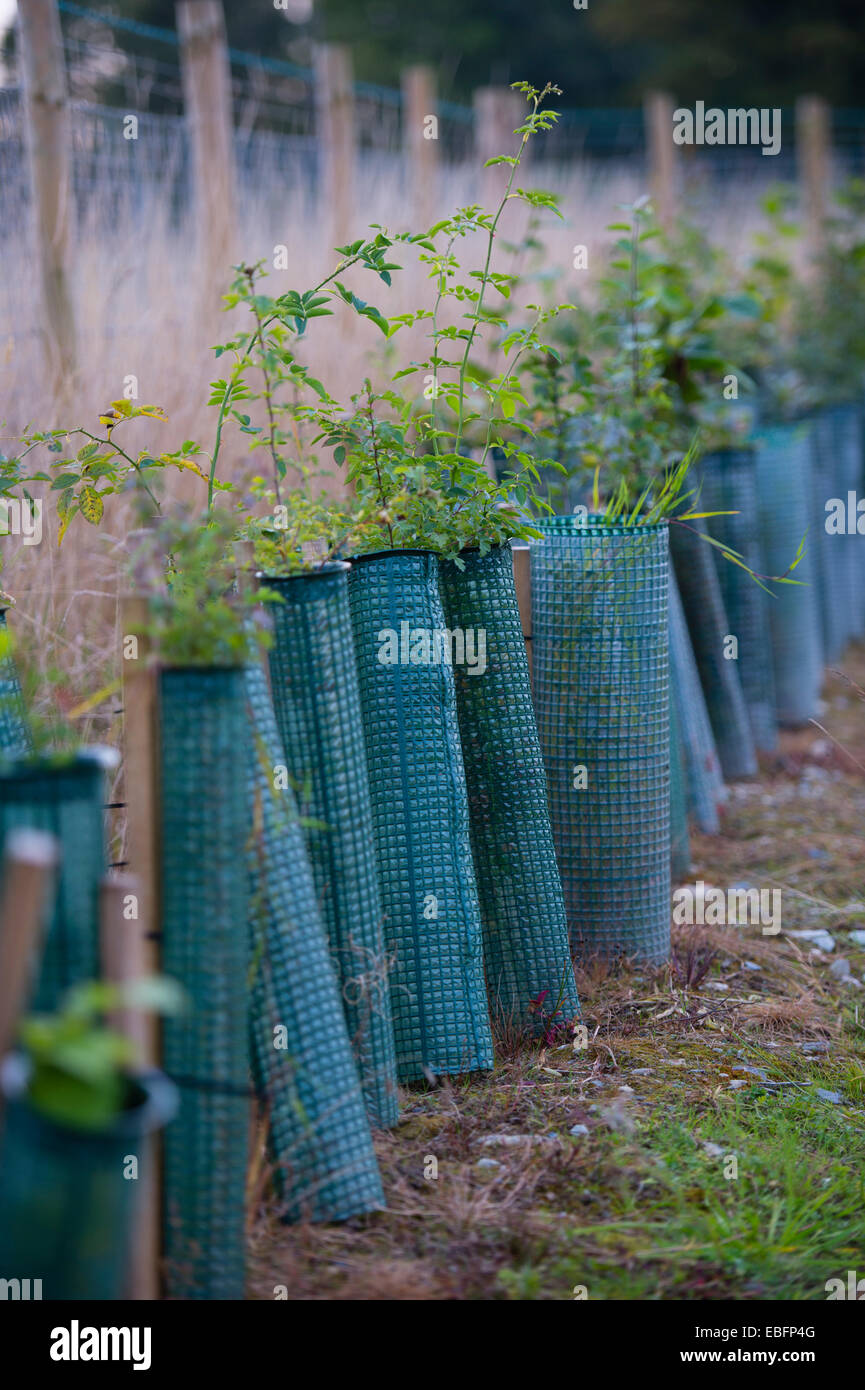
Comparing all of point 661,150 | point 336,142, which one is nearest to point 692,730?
point 336,142

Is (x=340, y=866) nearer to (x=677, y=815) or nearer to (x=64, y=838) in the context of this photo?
(x=64, y=838)

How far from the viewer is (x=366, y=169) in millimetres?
7906

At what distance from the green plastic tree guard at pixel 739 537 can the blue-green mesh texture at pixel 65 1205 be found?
12.2 ft

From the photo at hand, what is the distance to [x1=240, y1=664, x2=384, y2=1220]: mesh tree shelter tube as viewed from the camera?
204 centimetres

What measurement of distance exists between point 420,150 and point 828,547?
10.4 feet

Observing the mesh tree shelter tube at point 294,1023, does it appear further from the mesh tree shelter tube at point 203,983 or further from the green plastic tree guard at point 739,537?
the green plastic tree guard at point 739,537

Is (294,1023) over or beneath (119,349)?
beneath

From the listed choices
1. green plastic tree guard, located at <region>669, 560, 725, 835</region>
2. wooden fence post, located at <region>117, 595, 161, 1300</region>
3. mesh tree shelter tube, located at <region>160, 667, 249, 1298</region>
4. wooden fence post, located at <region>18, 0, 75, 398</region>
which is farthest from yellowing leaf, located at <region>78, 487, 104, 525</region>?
green plastic tree guard, located at <region>669, 560, 725, 835</region>

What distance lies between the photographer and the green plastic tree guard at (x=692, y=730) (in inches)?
162

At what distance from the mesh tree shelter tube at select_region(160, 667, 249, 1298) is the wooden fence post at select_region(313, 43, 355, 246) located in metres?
5.05

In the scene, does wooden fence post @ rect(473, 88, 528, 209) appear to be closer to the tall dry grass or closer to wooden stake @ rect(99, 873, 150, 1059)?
the tall dry grass

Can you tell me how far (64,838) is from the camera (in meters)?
1.70
